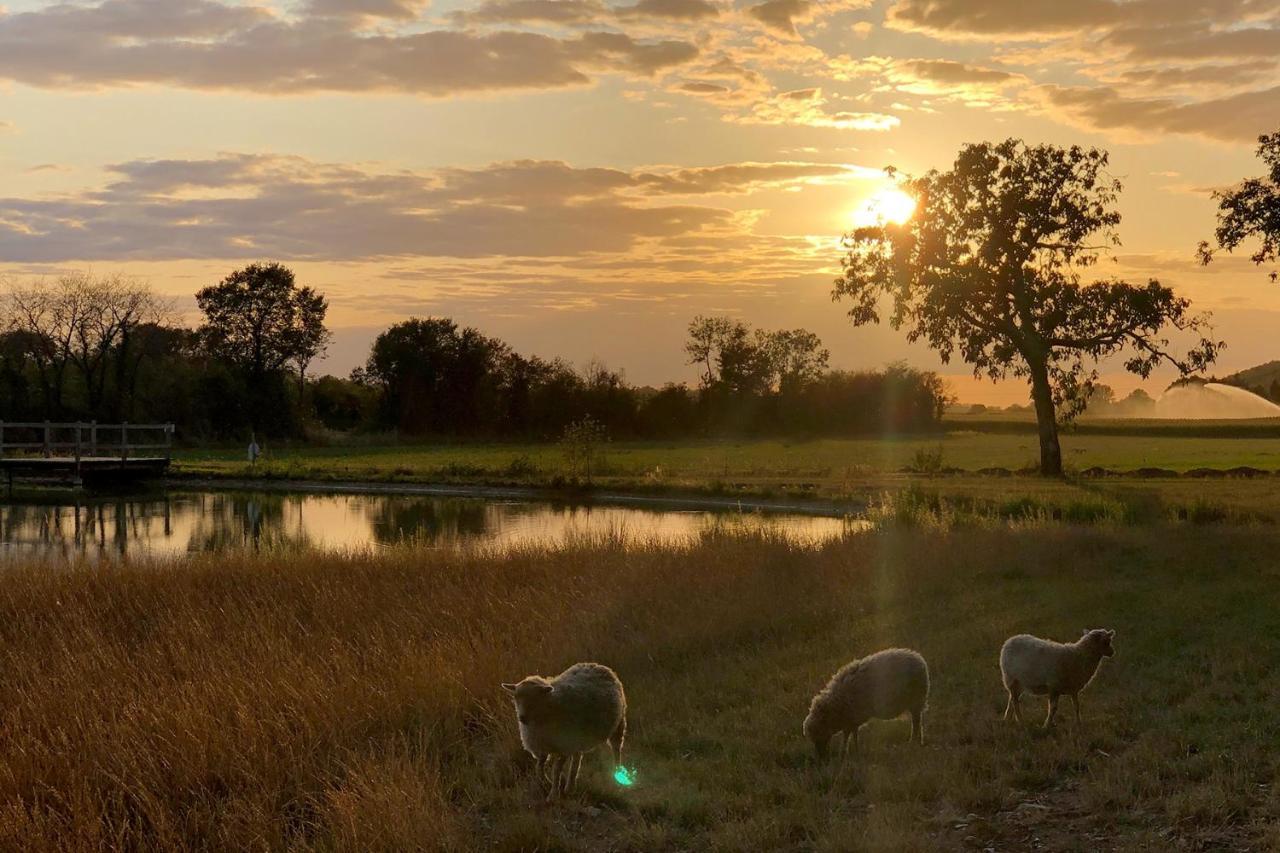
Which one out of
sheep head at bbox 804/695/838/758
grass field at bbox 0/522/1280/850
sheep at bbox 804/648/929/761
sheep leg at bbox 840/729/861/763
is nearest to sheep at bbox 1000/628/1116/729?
grass field at bbox 0/522/1280/850

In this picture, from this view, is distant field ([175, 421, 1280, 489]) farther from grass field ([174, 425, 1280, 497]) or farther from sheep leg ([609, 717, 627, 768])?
sheep leg ([609, 717, 627, 768])

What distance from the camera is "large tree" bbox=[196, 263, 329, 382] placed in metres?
84.2

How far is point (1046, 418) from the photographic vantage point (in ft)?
146

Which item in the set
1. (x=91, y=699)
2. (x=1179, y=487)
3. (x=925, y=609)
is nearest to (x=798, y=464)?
(x=1179, y=487)

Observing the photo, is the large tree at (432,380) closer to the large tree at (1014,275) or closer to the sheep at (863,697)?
the large tree at (1014,275)

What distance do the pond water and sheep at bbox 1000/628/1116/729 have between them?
50.9 feet

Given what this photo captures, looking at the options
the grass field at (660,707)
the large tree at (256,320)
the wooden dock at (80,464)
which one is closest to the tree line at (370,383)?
the large tree at (256,320)

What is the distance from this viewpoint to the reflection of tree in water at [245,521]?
31.6 m

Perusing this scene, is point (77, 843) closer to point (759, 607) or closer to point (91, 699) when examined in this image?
point (91, 699)

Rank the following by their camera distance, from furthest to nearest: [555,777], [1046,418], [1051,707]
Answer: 1. [1046,418]
2. [1051,707]
3. [555,777]

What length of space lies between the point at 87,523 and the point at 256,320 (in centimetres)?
4735

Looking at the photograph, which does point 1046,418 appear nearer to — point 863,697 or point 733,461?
point 733,461

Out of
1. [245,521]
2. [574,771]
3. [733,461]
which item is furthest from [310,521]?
[574,771]

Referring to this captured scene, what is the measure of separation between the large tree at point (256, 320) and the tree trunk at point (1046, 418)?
58.3 m
